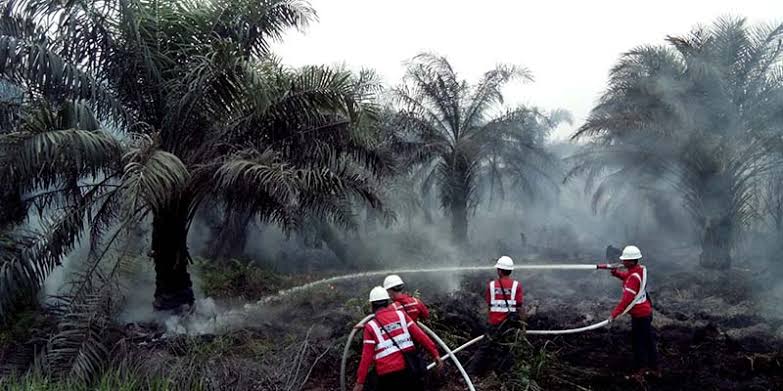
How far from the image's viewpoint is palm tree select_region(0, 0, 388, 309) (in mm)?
7996

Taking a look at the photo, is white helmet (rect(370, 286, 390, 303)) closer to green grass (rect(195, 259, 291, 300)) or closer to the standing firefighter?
the standing firefighter

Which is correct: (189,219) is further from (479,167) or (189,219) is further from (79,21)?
(479,167)

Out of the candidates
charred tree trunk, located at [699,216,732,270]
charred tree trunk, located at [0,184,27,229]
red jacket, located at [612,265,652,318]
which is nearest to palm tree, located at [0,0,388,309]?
charred tree trunk, located at [0,184,27,229]

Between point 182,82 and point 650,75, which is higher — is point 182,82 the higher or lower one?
the lower one

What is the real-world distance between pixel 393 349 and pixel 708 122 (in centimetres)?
1199

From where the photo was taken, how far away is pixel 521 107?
19094mm

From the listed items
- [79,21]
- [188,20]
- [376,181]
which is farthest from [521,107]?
[79,21]

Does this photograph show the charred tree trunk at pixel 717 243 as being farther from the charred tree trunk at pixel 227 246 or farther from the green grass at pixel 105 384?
the green grass at pixel 105 384

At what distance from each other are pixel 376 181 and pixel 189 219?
2.90 m

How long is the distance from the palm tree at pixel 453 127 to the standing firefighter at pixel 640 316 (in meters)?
9.97

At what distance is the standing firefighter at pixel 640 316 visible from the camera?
783 cm

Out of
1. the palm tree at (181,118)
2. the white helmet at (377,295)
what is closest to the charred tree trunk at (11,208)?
the palm tree at (181,118)

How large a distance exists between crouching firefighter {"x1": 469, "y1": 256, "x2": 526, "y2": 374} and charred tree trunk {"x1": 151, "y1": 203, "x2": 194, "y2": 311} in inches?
185

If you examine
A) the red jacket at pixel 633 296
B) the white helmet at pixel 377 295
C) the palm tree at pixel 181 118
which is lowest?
the red jacket at pixel 633 296
